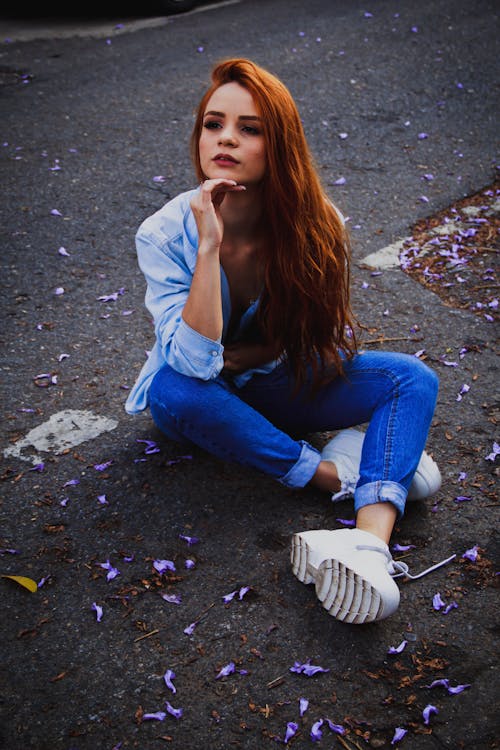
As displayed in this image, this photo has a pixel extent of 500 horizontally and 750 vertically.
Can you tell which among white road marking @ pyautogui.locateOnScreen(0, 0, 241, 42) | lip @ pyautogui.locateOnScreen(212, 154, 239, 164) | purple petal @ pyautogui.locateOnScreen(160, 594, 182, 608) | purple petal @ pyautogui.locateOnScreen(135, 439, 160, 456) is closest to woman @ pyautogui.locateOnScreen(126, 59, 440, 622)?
lip @ pyautogui.locateOnScreen(212, 154, 239, 164)

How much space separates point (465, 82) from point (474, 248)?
274cm

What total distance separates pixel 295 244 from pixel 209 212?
31 centimetres

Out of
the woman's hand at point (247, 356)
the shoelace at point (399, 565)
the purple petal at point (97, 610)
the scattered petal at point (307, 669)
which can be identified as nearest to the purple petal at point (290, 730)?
the scattered petal at point (307, 669)

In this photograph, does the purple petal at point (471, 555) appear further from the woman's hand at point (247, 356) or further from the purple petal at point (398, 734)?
the woman's hand at point (247, 356)

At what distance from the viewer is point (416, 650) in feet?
6.47

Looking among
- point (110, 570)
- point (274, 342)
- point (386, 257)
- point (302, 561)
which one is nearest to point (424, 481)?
point (302, 561)

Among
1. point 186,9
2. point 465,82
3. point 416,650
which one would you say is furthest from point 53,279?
point 186,9

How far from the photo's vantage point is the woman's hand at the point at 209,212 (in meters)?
2.16

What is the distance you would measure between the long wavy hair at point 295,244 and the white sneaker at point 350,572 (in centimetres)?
57

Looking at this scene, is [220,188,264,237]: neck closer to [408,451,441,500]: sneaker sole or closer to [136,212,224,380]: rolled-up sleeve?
[136,212,224,380]: rolled-up sleeve

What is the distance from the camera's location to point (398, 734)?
176cm

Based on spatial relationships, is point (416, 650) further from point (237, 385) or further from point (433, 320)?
point (433, 320)

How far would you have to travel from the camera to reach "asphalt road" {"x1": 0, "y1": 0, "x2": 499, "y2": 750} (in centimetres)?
183

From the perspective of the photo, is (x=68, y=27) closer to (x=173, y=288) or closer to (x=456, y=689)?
(x=173, y=288)
